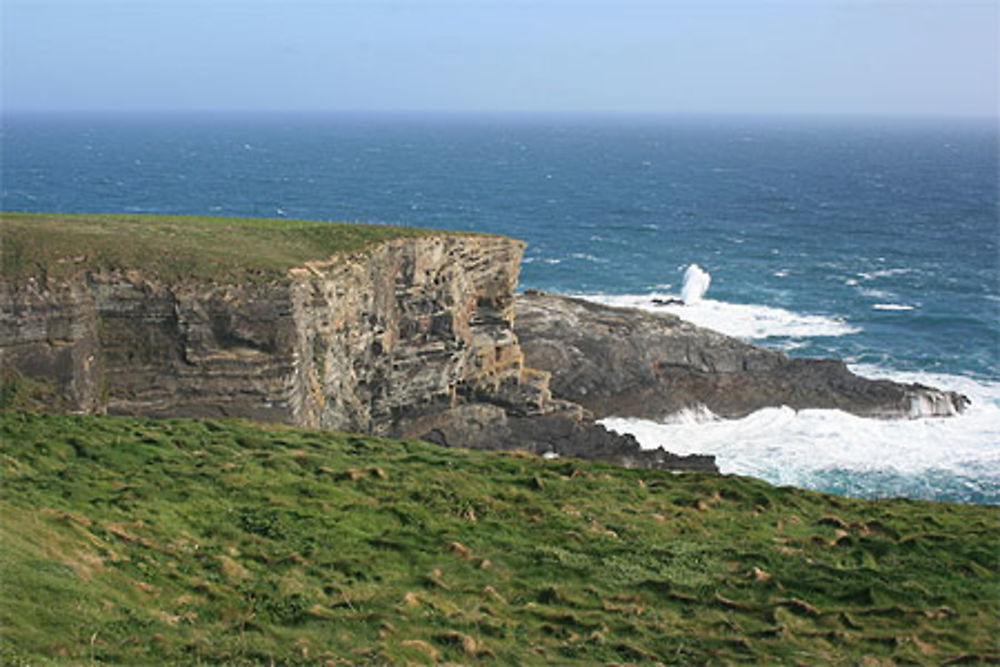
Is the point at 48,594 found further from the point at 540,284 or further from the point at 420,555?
the point at 540,284

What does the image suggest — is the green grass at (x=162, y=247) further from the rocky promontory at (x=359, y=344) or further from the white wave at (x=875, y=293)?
the white wave at (x=875, y=293)

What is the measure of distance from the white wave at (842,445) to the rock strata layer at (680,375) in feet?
3.31

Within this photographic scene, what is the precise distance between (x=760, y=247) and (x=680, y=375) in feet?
174

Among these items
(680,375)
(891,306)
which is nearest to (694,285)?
(891,306)

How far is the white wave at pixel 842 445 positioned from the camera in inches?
1893

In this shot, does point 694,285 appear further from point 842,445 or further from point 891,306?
point 842,445

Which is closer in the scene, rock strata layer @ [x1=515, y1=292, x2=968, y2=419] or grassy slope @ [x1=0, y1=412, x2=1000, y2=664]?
grassy slope @ [x1=0, y1=412, x2=1000, y2=664]

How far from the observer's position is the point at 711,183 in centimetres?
17150

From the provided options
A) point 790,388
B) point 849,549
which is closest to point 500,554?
point 849,549

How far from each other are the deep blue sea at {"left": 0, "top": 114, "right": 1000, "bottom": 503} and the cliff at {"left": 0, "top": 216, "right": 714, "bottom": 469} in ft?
25.9

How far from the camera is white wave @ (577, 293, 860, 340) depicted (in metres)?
72.6

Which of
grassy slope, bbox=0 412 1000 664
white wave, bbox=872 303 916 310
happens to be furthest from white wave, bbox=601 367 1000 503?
white wave, bbox=872 303 916 310

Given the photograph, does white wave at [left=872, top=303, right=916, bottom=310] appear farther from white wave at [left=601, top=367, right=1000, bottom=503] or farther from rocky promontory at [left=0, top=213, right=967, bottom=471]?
rocky promontory at [left=0, top=213, right=967, bottom=471]

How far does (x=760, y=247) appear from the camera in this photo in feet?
349
